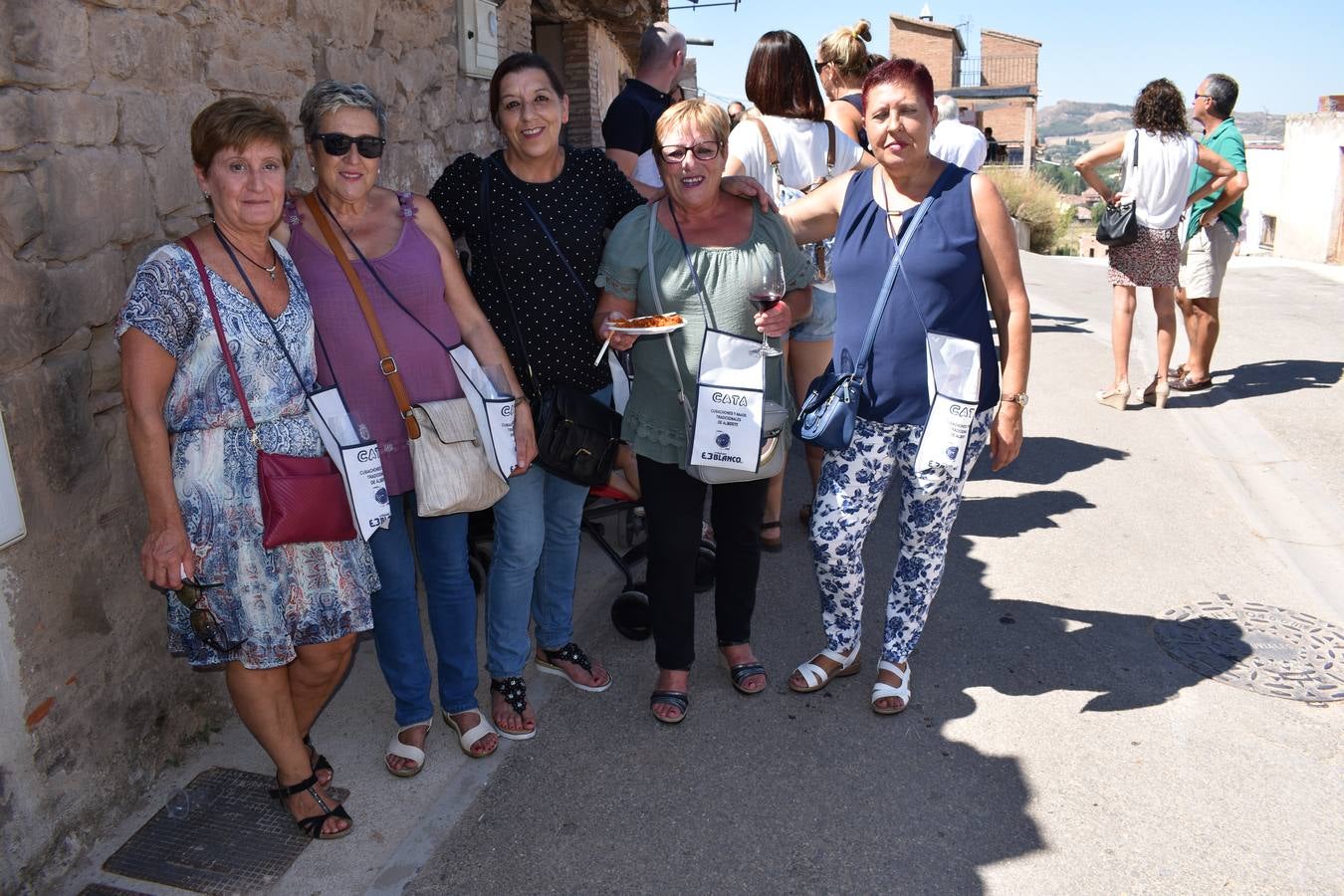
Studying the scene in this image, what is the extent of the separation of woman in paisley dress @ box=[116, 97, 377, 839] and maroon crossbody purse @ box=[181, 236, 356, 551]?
0.02 metres

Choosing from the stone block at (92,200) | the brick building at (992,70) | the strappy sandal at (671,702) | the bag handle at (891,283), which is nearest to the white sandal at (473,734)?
the strappy sandal at (671,702)

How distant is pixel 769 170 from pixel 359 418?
92.1 inches

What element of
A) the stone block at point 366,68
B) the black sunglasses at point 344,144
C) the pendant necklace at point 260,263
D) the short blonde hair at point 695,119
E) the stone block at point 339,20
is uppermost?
the stone block at point 339,20

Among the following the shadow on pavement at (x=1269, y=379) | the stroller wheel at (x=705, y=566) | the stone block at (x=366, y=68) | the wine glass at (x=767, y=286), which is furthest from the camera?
the shadow on pavement at (x=1269, y=379)

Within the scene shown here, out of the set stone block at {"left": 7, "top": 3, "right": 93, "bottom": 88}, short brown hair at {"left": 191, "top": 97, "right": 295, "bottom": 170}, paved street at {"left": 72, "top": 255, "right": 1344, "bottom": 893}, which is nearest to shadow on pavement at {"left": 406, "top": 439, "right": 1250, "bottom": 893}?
paved street at {"left": 72, "top": 255, "right": 1344, "bottom": 893}

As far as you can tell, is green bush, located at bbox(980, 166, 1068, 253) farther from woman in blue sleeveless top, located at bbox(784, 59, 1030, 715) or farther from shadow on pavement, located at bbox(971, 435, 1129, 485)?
woman in blue sleeveless top, located at bbox(784, 59, 1030, 715)

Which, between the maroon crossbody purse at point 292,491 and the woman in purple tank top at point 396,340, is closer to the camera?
the maroon crossbody purse at point 292,491

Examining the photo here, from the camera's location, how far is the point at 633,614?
14.2ft

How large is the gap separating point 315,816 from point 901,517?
2.10 metres

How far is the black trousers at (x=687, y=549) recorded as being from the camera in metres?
3.52

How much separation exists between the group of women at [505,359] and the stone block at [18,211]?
14.6 inches

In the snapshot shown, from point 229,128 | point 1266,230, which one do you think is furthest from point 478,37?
point 1266,230

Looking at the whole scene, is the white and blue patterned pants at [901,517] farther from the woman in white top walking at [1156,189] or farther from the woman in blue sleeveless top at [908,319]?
the woman in white top walking at [1156,189]

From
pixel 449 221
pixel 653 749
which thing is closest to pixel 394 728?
pixel 653 749
